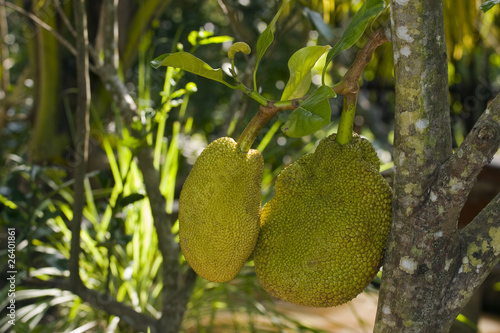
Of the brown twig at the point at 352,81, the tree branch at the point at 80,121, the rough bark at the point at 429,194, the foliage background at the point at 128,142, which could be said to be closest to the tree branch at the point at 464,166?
the rough bark at the point at 429,194

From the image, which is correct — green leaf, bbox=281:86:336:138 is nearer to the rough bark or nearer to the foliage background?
the rough bark

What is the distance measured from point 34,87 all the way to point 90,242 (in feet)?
1.65

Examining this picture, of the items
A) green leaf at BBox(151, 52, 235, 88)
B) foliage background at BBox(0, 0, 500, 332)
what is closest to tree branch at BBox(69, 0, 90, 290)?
foliage background at BBox(0, 0, 500, 332)

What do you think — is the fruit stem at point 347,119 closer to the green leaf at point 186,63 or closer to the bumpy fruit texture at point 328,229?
the bumpy fruit texture at point 328,229

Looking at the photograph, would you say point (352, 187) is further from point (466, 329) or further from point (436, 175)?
point (466, 329)

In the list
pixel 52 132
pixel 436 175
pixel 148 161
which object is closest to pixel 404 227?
pixel 436 175

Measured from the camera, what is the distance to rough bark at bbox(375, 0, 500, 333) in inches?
17.4

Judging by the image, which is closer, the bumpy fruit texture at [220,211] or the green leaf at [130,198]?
the bumpy fruit texture at [220,211]

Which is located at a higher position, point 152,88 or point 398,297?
point 152,88

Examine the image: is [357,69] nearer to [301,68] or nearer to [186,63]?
[301,68]

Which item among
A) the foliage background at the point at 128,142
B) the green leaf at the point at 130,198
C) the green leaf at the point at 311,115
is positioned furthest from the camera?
the foliage background at the point at 128,142

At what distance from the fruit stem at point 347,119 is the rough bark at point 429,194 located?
0.04m

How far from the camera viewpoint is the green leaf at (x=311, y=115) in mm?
417

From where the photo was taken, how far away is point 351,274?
18.7 inches
